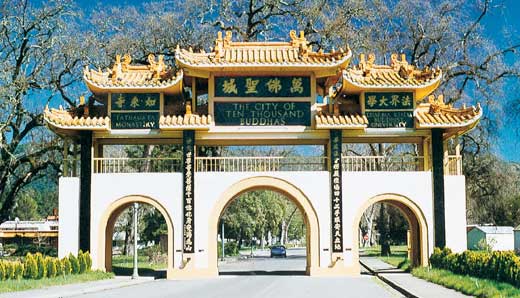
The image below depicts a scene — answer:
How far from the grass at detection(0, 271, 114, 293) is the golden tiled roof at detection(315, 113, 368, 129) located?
28.9 feet

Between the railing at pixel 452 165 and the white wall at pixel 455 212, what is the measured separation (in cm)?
54

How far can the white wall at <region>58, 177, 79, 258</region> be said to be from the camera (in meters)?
25.2

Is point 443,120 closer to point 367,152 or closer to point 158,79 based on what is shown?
point 158,79

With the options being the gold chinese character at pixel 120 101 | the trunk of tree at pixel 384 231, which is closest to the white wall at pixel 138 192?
the gold chinese character at pixel 120 101

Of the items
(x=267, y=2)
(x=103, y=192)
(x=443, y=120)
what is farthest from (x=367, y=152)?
(x=103, y=192)

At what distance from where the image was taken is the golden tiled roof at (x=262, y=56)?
24.8 meters

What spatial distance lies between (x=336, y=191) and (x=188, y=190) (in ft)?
16.7

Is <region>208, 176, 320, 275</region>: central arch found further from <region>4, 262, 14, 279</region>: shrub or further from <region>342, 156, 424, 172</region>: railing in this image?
<region>4, 262, 14, 279</region>: shrub

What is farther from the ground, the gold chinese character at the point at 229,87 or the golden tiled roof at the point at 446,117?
the gold chinese character at the point at 229,87

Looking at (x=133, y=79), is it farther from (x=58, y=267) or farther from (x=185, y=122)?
(x=58, y=267)

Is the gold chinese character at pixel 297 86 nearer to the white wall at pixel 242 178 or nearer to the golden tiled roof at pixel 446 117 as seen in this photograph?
the white wall at pixel 242 178

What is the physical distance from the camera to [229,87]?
84.6ft

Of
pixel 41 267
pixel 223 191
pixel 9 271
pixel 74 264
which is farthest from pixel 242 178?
pixel 9 271

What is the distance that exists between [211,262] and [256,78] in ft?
21.6
